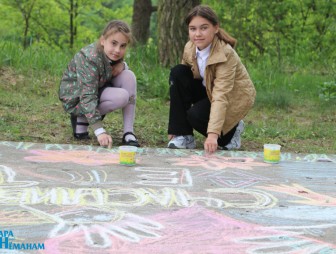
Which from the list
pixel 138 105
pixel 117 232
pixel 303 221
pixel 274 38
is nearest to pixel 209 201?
pixel 303 221

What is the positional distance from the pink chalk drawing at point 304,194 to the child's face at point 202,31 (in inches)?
46.4

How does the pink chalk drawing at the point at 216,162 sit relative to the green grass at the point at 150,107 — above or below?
below

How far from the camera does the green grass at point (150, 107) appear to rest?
13.8ft

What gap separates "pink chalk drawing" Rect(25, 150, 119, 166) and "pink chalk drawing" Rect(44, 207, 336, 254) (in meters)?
1.05

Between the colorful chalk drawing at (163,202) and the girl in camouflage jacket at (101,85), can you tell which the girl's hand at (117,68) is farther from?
the colorful chalk drawing at (163,202)

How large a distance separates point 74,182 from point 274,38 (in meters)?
7.47

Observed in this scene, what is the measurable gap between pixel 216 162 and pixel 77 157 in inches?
33.0

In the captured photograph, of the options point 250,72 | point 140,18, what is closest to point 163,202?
point 250,72

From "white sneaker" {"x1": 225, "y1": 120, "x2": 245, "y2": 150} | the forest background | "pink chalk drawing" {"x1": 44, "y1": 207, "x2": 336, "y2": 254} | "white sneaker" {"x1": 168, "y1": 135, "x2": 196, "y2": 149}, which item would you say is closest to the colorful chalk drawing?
"pink chalk drawing" {"x1": 44, "y1": 207, "x2": 336, "y2": 254}

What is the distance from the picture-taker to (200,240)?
6.49 ft

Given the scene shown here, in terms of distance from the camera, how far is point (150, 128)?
4.50 m

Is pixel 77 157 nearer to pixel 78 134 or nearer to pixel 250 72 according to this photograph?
pixel 78 134

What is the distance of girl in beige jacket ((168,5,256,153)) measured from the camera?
351cm

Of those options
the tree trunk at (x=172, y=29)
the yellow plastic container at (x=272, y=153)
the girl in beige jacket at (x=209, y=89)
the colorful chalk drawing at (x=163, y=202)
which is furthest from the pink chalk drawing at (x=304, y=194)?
the tree trunk at (x=172, y=29)
